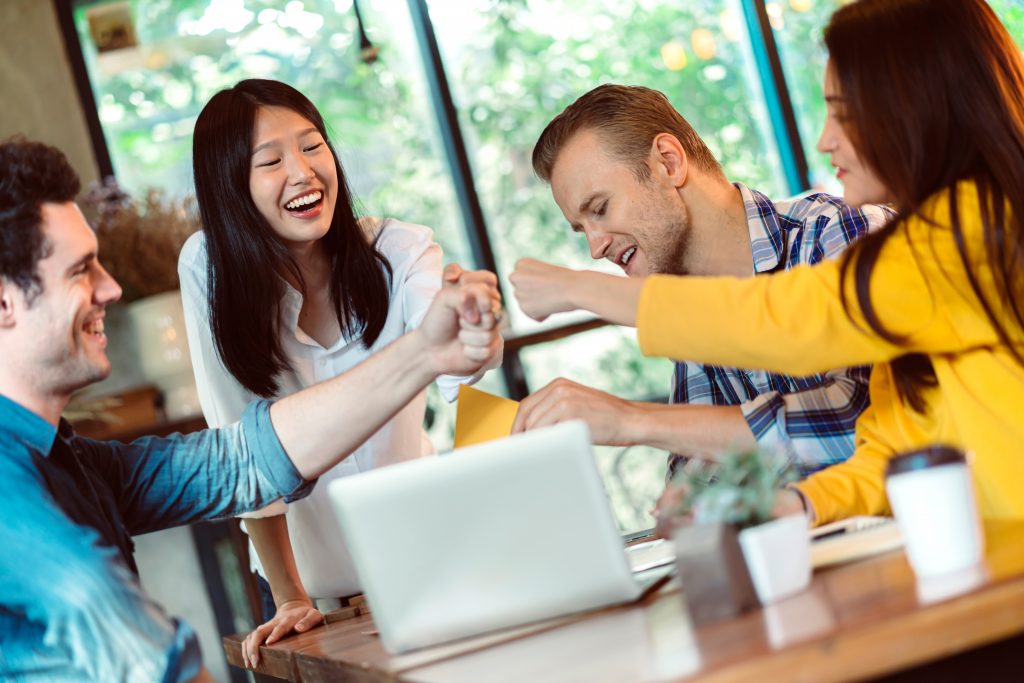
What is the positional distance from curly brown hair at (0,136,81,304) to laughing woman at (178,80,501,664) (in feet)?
2.27

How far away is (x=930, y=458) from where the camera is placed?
107 centimetres

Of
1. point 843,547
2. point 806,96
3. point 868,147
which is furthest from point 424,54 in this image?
point 843,547

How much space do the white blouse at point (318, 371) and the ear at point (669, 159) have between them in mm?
422

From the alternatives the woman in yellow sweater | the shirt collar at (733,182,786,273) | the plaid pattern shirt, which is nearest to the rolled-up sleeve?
the woman in yellow sweater

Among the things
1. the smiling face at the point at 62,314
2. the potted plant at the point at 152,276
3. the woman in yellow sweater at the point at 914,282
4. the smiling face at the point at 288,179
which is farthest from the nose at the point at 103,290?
the potted plant at the point at 152,276

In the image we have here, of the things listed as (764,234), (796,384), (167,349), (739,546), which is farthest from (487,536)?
(167,349)

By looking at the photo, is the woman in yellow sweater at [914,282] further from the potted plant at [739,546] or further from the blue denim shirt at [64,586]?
the blue denim shirt at [64,586]

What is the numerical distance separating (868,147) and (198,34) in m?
3.30

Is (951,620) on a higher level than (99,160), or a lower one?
lower

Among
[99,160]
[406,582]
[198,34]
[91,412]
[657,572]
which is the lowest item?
[657,572]

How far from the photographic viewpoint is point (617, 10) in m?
4.61

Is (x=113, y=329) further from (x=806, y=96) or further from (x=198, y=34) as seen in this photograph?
(x=806, y=96)

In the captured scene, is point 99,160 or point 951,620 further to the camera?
point 99,160

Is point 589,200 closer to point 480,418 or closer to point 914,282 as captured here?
point 480,418
